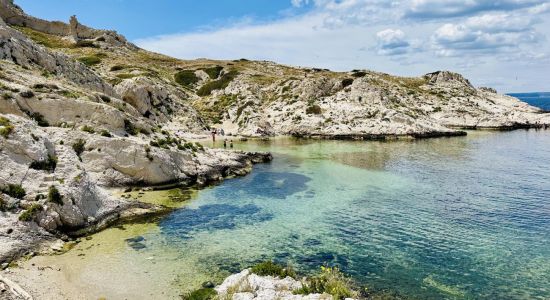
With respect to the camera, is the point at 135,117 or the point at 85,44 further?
the point at 85,44

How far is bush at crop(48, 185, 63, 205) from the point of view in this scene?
30791 mm

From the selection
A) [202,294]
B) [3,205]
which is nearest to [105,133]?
[3,205]

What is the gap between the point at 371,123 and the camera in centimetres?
11369

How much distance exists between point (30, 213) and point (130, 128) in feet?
72.3

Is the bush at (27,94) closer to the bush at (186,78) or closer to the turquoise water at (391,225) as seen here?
the turquoise water at (391,225)

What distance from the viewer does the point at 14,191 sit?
2962 centimetres

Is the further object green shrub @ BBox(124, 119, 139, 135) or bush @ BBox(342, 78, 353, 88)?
bush @ BBox(342, 78, 353, 88)

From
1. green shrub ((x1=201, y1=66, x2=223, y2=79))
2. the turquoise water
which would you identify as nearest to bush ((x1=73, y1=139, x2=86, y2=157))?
the turquoise water

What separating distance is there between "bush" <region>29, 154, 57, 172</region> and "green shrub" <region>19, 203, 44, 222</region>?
487 cm

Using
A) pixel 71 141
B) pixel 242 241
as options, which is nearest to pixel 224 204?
pixel 242 241

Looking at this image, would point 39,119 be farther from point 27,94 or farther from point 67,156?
point 67,156

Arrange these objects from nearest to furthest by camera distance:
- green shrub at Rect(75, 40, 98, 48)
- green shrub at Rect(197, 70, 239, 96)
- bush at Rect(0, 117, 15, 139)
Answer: bush at Rect(0, 117, 15, 139) < green shrub at Rect(197, 70, 239, 96) < green shrub at Rect(75, 40, 98, 48)

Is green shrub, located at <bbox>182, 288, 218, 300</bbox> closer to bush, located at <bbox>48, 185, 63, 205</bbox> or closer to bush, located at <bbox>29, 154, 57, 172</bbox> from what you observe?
bush, located at <bbox>48, 185, 63, 205</bbox>

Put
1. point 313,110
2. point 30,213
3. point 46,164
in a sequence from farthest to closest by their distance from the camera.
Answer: point 313,110 → point 46,164 → point 30,213
